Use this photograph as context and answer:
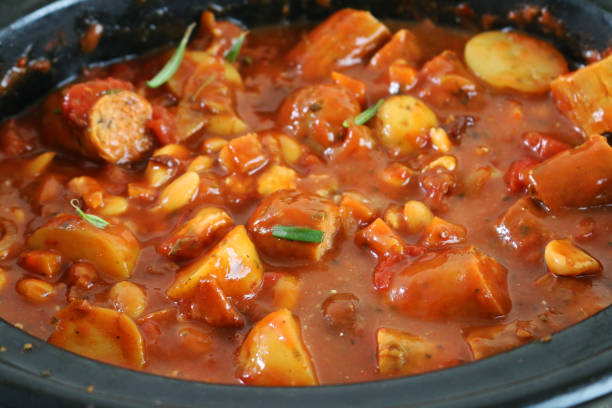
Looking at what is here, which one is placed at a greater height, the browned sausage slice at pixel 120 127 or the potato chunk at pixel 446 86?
the browned sausage slice at pixel 120 127

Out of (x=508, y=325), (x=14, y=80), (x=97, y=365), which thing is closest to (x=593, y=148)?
(x=508, y=325)

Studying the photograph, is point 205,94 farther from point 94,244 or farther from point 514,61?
point 514,61

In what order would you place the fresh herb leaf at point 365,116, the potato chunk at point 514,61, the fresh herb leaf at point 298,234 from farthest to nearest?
the potato chunk at point 514,61 → the fresh herb leaf at point 365,116 → the fresh herb leaf at point 298,234

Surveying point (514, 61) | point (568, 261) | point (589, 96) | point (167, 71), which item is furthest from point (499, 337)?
point (167, 71)

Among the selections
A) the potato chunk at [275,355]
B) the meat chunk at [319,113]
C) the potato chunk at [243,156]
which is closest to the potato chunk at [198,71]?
the meat chunk at [319,113]

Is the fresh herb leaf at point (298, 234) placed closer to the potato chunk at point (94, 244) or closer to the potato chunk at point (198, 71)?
the potato chunk at point (94, 244)

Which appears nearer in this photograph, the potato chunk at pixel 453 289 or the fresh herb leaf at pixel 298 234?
the potato chunk at pixel 453 289

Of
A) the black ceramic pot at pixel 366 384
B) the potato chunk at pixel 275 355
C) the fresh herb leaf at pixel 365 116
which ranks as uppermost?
the black ceramic pot at pixel 366 384

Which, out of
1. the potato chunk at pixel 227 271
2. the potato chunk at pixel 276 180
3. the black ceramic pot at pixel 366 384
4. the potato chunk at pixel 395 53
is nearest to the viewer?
the black ceramic pot at pixel 366 384

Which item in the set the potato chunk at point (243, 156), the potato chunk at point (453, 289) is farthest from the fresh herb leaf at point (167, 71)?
the potato chunk at point (453, 289)

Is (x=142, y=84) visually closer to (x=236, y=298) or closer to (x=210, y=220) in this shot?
(x=210, y=220)
